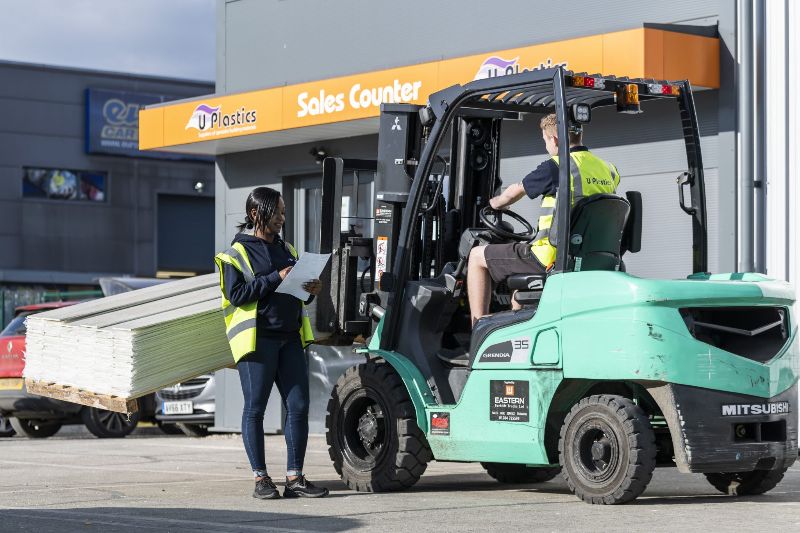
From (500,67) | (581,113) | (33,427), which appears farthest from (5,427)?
(581,113)

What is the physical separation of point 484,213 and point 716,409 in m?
2.23

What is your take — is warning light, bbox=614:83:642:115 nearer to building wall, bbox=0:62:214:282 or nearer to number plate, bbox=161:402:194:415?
number plate, bbox=161:402:194:415

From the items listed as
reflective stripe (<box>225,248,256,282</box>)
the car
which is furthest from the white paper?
the car

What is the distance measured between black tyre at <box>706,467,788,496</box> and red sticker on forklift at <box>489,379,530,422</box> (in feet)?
5.13

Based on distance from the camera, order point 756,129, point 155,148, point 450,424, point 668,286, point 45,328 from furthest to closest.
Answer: point 155,148, point 756,129, point 45,328, point 450,424, point 668,286

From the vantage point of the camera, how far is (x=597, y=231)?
979 centimetres

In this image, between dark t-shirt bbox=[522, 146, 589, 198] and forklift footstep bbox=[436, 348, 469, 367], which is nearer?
dark t-shirt bbox=[522, 146, 589, 198]

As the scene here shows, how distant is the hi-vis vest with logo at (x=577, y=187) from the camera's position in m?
9.65

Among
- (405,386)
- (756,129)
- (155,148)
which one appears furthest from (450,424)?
(155,148)

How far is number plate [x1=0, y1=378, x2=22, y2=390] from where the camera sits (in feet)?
60.8

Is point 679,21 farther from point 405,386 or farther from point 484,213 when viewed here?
point 405,386

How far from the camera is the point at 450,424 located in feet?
33.2

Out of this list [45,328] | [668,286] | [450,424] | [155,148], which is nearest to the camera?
[668,286]

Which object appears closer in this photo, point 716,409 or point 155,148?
point 716,409
